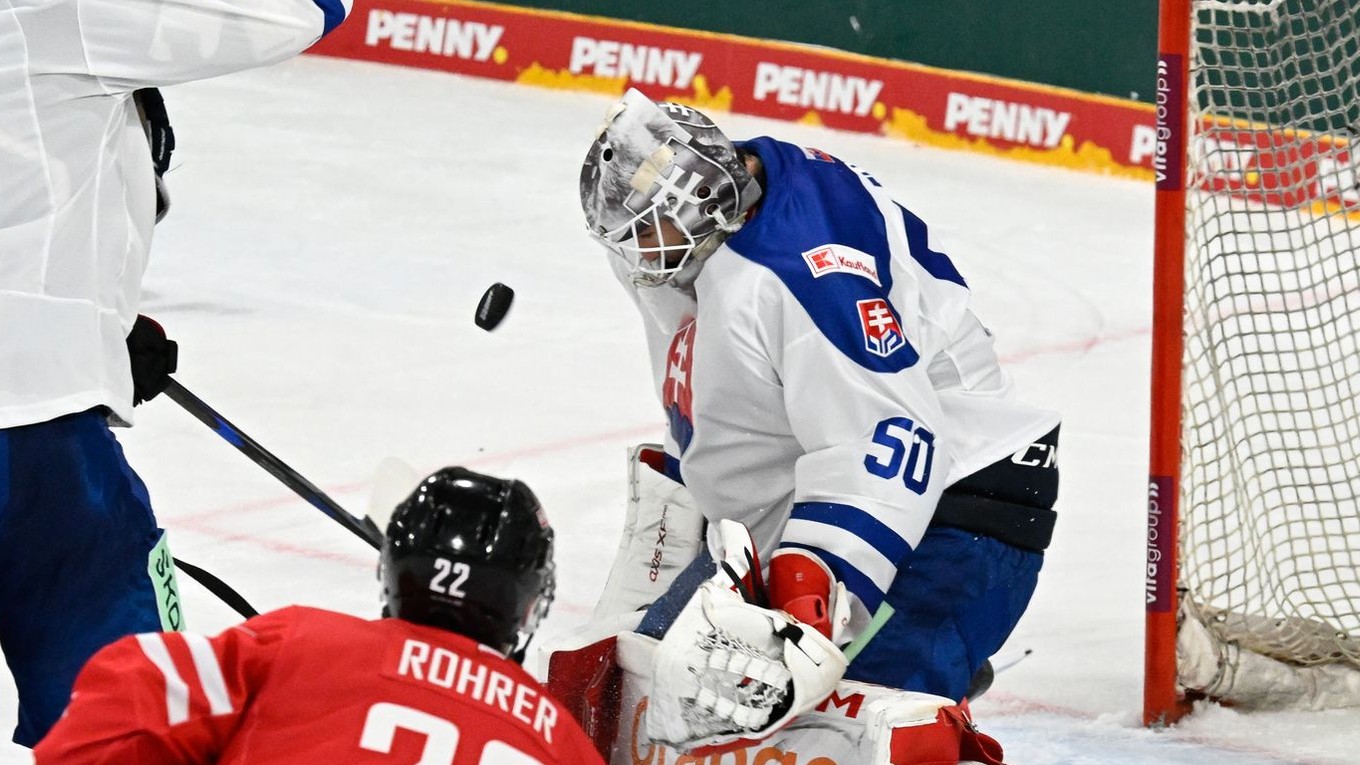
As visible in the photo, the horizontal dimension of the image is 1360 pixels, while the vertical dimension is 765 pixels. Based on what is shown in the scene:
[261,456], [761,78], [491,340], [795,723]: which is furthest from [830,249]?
[761,78]

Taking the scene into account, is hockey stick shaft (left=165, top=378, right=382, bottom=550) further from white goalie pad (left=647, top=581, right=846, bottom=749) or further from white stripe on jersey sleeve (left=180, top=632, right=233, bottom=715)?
white stripe on jersey sleeve (left=180, top=632, right=233, bottom=715)

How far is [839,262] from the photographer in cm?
234

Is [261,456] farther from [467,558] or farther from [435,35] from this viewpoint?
[435,35]

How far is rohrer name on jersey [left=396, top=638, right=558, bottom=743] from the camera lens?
5.23 ft

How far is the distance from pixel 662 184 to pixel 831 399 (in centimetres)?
35

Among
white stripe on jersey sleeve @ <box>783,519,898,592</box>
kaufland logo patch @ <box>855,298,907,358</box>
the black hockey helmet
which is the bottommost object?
white stripe on jersey sleeve @ <box>783,519,898,592</box>

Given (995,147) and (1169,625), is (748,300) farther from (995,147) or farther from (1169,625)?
(995,147)

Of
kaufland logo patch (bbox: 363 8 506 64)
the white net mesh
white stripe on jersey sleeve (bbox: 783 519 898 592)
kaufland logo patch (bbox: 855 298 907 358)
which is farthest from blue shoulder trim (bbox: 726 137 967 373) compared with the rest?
kaufland logo patch (bbox: 363 8 506 64)

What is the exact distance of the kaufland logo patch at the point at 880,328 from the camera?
2297mm

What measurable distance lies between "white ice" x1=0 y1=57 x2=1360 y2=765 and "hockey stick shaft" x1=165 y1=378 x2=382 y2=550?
582 mm

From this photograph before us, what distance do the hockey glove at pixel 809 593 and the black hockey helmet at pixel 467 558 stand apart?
0.52m

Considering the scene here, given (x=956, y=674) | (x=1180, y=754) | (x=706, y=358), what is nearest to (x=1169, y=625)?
(x=1180, y=754)

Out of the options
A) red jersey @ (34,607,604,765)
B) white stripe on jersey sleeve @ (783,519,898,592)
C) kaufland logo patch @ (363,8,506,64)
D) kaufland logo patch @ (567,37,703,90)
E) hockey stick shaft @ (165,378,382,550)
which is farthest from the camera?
kaufland logo patch @ (363,8,506,64)

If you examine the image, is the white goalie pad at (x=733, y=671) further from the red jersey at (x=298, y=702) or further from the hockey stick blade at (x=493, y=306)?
the hockey stick blade at (x=493, y=306)
